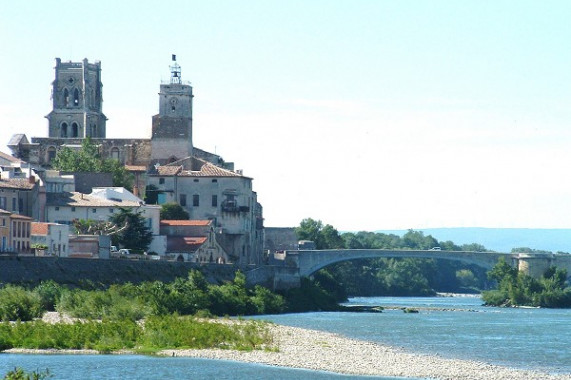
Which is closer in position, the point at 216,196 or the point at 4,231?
the point at 4,231

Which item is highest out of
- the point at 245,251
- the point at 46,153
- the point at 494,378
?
the point at 46,153

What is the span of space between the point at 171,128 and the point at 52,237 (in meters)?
36.0

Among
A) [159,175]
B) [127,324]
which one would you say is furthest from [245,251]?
[127,324]

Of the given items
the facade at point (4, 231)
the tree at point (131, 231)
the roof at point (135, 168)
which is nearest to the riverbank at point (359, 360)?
the facade at point (4, 231)

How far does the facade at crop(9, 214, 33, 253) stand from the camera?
8862 cm

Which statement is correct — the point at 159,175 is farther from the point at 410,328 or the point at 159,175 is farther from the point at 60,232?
the point at 410,328

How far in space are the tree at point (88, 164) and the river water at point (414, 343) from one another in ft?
77.7

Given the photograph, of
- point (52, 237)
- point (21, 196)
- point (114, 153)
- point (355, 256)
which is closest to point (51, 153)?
point (114, 153)

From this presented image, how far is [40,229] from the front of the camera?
94.6m

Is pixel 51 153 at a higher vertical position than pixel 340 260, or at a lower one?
higher

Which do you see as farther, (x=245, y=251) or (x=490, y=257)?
(x=490, y=257)

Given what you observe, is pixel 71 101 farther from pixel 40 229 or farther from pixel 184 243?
pixel 40 229

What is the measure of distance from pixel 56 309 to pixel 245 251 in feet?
146

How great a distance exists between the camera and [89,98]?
139625 millimetres
